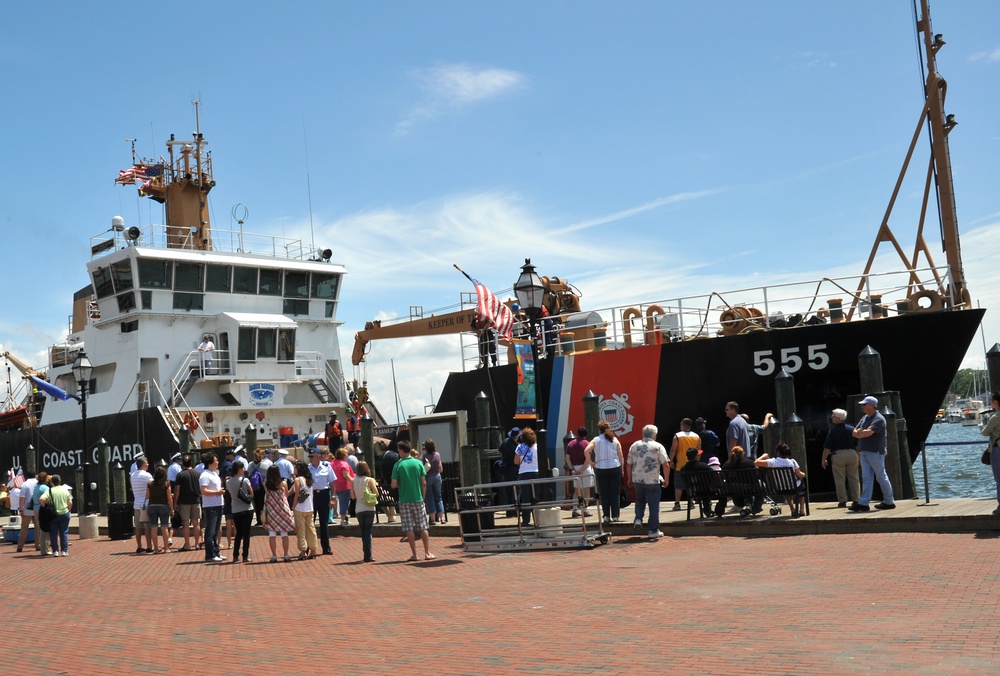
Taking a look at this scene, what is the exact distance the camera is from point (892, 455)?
47.3 ft

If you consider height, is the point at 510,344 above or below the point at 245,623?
above

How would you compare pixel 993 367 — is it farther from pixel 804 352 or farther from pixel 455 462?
pixel 455 462

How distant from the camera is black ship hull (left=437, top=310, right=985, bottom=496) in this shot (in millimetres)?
17828

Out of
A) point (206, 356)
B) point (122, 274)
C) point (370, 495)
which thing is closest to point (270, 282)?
point (206, 356)

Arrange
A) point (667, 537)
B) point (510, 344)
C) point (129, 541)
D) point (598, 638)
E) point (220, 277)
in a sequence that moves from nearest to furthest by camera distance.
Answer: point (598, 638)
point (667, 537)
point (129, 541)
point (510, 344)
point (220, 277)

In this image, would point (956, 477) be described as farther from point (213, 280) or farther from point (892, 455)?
point (213, 280)

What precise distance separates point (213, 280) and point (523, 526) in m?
18.3

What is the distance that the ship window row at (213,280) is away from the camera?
2898cm

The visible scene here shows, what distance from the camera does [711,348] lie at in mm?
19859

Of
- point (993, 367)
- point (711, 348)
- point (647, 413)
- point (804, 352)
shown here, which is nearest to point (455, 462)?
point (647, 413)

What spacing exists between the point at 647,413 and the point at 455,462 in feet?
14.3

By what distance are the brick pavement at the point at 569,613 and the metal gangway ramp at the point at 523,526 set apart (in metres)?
0.32

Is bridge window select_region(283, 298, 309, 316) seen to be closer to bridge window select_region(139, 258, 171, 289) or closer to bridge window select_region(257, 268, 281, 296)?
bridge window select_region(257, 268, 281, 296)

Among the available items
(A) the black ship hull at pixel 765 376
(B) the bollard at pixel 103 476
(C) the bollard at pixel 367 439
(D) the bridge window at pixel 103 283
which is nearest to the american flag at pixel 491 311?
(A) the black ship hull at pixel 765 376
